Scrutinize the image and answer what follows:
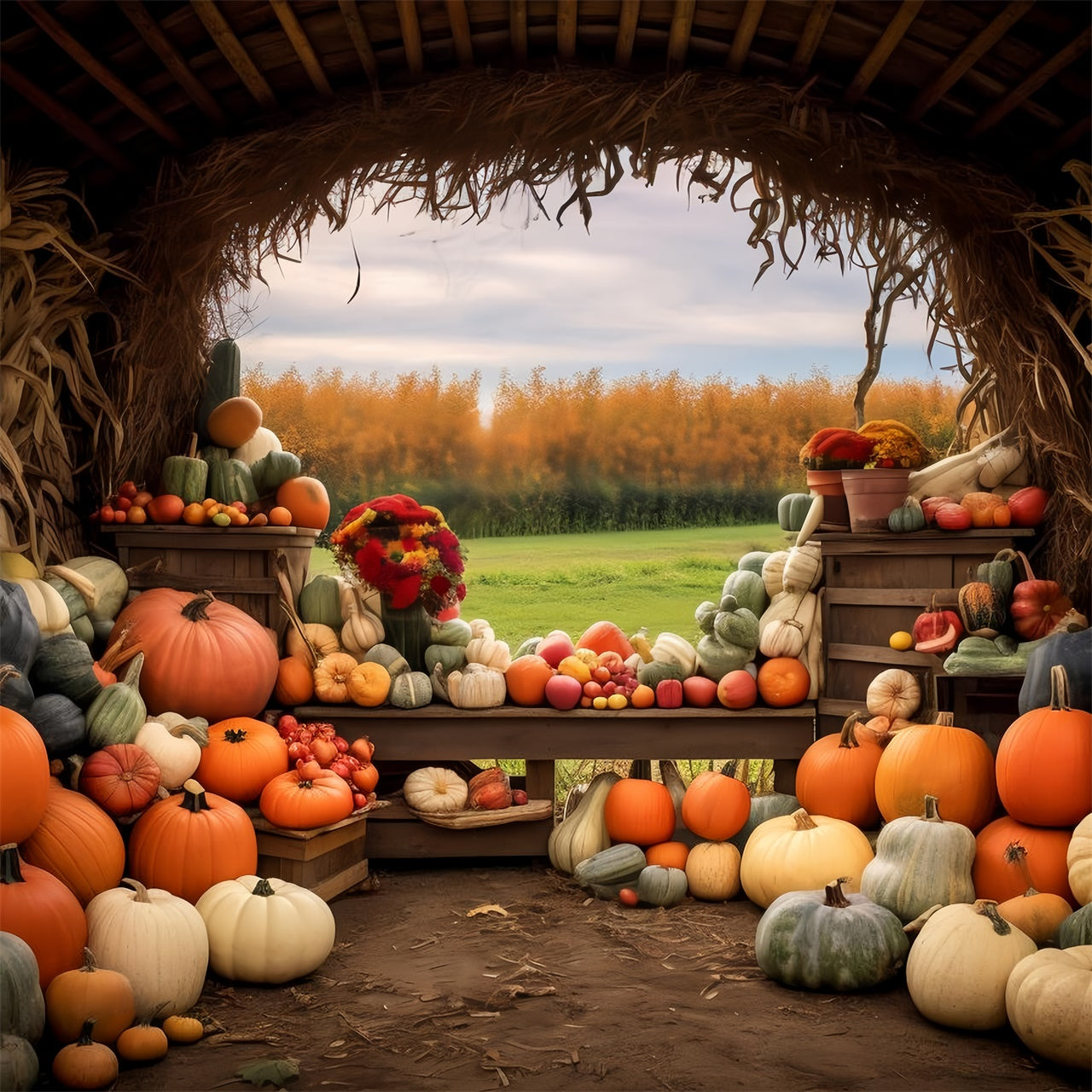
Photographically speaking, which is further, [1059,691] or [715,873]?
[715,873]

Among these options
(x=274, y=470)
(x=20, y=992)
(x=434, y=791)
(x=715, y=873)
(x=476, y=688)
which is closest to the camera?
(x=20, y=992)

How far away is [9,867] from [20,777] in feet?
0.87

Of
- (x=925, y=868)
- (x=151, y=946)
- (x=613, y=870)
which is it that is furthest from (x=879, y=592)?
(x=151, y=946)

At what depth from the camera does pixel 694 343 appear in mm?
7492

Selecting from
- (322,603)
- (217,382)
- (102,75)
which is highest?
(102,75)

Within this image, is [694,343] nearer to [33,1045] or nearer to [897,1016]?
[897,1016]

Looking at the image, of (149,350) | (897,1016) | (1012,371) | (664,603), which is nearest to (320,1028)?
(897,1016)

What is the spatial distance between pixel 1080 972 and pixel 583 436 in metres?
5.00

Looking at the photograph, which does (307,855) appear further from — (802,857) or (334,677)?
(802,857)

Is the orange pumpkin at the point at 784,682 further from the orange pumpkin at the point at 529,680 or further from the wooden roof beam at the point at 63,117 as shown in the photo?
the wooden roof beam at the point at 63,117

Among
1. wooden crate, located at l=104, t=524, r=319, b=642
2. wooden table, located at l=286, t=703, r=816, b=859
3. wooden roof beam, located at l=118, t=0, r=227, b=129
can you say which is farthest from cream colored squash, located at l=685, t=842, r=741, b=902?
wooden roof beam, located at l=118, t=0, r=227, b=129

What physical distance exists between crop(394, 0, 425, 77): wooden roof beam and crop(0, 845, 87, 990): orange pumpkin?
329 centimetres

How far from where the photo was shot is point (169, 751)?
4.11 metres

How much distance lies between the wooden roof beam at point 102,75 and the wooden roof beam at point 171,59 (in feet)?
0.55
